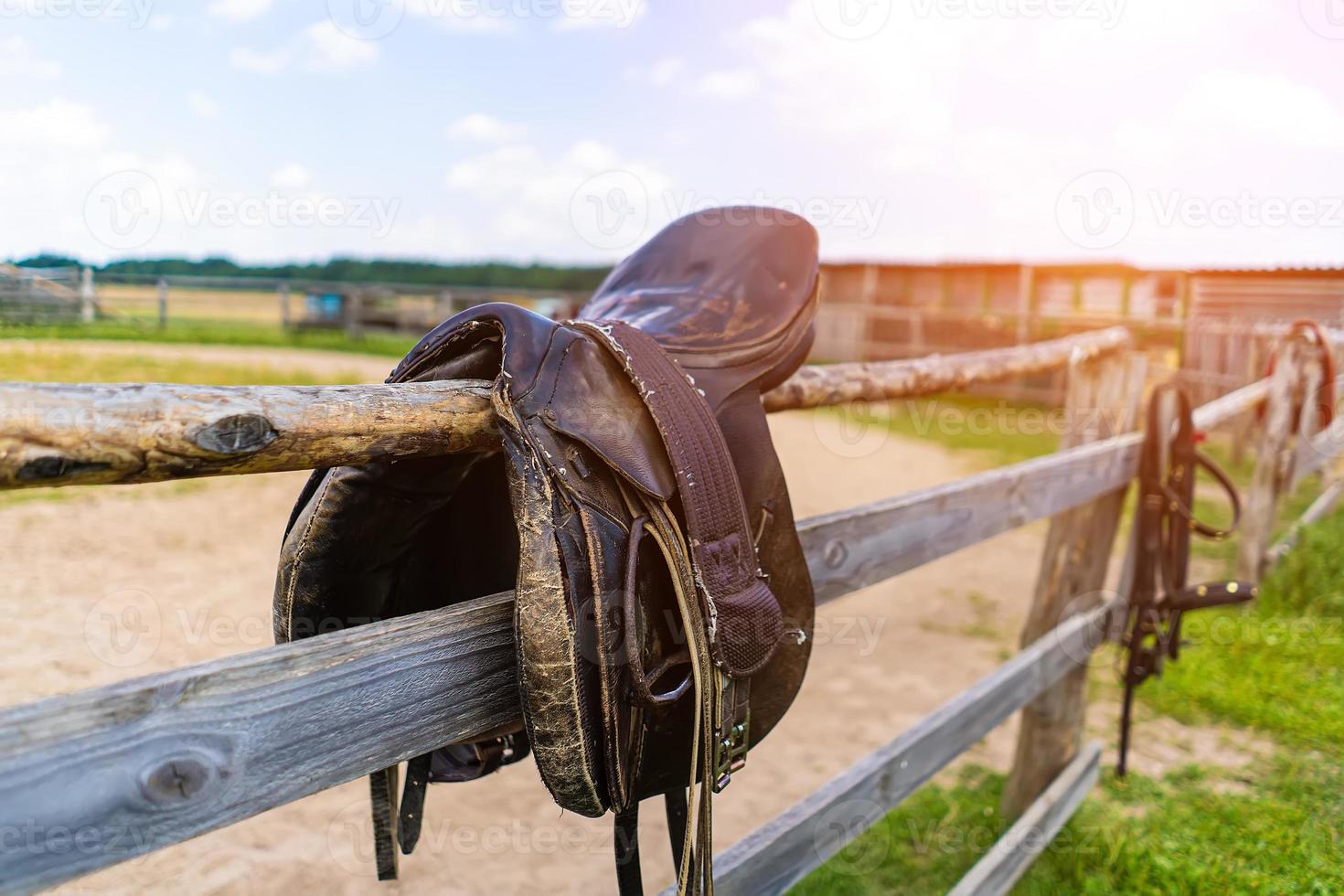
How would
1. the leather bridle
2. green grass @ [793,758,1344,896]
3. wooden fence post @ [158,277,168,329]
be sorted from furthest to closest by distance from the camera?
wooden fence post @ [158,277,168,329] → the leather bridle → green grass @ [793,758,1344,896]

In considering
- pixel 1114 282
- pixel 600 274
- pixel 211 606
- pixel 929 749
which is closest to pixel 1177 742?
pixel 929 749

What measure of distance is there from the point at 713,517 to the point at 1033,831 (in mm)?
1888

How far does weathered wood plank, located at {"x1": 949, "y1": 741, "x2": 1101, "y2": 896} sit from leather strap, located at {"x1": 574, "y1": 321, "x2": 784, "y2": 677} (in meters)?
1.38

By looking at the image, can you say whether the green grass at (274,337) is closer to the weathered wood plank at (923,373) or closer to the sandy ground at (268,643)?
the sandy ground at (268,643)

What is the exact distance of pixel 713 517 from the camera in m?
0.97

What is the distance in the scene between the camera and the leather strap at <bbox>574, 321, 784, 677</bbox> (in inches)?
37.6

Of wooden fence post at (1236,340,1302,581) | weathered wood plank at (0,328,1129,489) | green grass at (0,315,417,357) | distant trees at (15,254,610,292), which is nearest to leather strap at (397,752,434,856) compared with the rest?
weathered wood plank at (0,328,1129,489)

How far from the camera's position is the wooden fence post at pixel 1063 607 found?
2.57 metres

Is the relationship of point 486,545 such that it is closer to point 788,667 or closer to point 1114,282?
point 788,667

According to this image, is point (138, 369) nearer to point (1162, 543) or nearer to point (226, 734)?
point (1162, 543)

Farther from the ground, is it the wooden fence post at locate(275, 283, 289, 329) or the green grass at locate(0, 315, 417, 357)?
the wooden fence post at locate(275, 283, 289, 329)

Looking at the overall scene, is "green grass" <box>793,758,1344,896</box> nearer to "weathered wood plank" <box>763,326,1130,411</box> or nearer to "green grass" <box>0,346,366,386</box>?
"weathered wood plank" <box>763,326,1130,411</box>

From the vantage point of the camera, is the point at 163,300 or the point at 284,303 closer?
the point at 163,300

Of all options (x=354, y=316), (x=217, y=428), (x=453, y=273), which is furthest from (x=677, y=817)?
(x=453, y=273)
